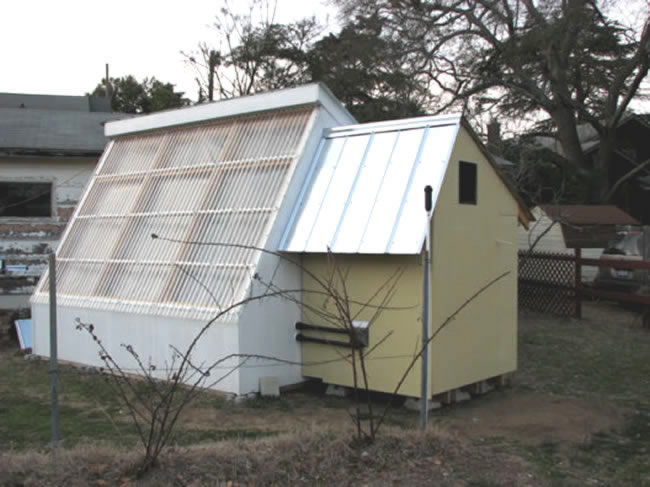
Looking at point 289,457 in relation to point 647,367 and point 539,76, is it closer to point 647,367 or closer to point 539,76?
point 647,367

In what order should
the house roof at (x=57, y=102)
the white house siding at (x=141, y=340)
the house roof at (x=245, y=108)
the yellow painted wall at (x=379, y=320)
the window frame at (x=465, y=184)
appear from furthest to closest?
the house roof at (x=57, y=102)
the house roof at (x=245, y=108)
the window frame at (x=465, y=184)
the white house siding at (x=141, y=340)
the yellow painted wall at (x=379, y=320)

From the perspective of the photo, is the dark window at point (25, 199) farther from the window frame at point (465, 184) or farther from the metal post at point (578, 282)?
the metal post at point (578, 282)

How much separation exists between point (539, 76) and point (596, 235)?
10.2 m

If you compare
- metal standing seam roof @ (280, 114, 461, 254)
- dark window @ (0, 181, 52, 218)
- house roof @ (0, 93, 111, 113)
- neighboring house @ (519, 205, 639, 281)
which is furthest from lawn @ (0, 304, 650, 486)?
house roof @ (0, 93, 111, 113)

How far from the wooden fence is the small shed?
629cm

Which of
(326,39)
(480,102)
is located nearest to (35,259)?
(480,102)

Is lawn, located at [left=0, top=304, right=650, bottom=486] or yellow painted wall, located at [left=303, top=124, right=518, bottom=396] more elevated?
yellow painted wall, located at [left=303, top=124, right=518, bottom=396]

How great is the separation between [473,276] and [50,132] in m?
10.9

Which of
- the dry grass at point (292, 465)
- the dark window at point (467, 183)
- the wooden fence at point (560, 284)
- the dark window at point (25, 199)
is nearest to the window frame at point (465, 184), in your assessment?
the dark window at point (467, 183)

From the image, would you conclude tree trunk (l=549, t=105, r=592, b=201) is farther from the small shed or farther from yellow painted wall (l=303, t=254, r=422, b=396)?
yellow painted wall (l=303, t=254, r=422, b=396)

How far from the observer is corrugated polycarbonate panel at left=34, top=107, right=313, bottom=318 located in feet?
29.9

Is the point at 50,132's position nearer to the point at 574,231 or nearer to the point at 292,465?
the point at 292,465

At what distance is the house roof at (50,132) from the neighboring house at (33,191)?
0.06 feet

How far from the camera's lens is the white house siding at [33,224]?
14.8 meters
